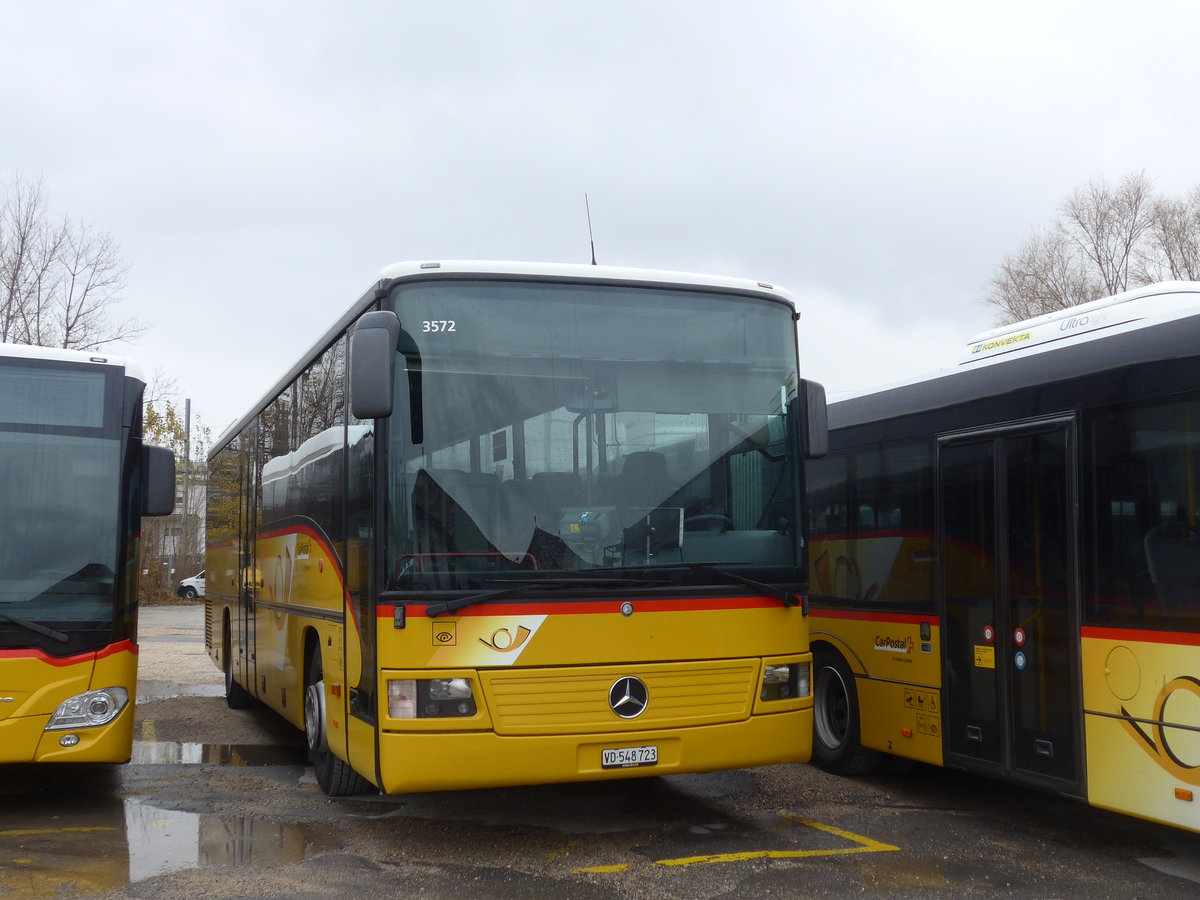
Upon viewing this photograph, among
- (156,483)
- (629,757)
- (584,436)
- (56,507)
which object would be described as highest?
(584,436)

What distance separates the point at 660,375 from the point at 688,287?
58 cm

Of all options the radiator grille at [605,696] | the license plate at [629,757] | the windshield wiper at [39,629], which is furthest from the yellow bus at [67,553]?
the license plate at [629,757]

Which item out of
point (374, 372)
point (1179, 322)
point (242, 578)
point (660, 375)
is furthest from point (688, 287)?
point (242, 578)

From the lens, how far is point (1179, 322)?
5.83 metres

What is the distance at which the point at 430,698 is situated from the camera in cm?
598

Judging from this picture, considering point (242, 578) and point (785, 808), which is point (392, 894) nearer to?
point (785, 808)

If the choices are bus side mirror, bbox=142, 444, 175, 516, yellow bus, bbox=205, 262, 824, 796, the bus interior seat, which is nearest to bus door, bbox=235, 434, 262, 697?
bus side mirror, bbox=142, 444, 175, 516

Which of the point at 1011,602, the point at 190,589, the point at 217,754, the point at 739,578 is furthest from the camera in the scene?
the point at 190,589

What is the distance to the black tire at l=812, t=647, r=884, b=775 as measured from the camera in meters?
8.56

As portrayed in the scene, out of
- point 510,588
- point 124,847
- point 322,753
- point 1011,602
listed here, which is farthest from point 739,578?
point 124,847

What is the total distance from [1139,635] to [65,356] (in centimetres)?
641

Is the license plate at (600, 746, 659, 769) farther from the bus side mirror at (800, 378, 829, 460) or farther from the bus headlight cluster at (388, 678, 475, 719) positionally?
the bus side mirror at (800, 378, 829, 460)

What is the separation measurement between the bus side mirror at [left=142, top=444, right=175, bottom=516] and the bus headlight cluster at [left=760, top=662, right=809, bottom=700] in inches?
156

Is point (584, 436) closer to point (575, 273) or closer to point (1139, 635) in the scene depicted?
point (575, 273)
